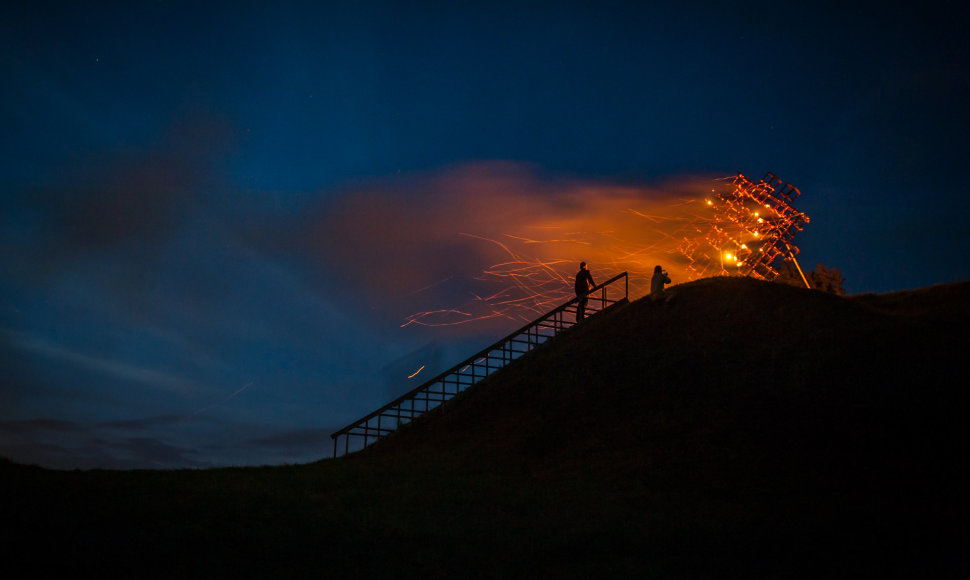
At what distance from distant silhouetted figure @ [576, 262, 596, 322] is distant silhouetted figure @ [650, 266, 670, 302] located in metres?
2.18

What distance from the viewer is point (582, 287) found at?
81.1 ft

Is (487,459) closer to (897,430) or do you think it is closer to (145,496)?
(145,496)

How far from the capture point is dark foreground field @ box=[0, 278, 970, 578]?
31.3 feet

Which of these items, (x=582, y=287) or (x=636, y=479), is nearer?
(x=636, y=479)

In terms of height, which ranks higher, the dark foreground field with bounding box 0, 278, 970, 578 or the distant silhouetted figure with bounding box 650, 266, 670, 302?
the distant silhouetted figure with bounding box 650, 266, 670, 302

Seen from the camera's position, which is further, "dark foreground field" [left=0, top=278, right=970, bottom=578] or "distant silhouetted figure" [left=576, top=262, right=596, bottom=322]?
"distant silhouetted figure" [left=576, top=262, right=596, bottom=322]

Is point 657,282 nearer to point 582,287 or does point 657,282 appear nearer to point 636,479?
point 582,287

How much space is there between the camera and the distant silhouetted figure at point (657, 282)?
23812 millimetres

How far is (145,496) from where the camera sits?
39.2 feet

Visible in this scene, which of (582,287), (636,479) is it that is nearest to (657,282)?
(582,287)

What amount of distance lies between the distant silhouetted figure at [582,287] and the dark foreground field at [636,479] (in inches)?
61.0

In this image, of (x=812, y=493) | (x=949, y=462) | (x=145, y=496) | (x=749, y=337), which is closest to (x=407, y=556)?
(x=145, y=496)

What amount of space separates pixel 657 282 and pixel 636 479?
38.0ft

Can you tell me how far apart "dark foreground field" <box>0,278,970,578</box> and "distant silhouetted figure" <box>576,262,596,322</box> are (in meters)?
1.55
